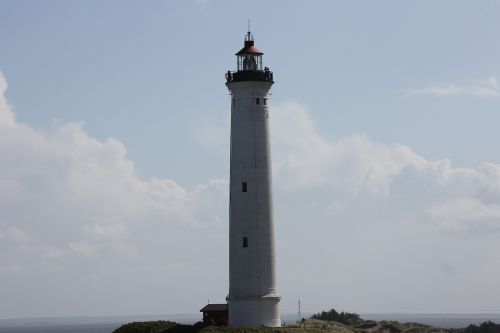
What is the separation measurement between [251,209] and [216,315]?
28.3 ft

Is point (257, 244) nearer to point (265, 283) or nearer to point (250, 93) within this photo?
point (265, 283)

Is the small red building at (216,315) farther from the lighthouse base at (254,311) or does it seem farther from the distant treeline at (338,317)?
the distant treeline at (338,317)

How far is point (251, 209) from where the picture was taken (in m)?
57.6

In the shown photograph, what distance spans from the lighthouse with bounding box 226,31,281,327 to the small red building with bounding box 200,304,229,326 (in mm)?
2855

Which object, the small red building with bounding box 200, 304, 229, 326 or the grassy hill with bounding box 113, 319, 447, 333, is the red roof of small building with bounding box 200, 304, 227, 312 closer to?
the small red building with bounding box 200, 304, 229, 326

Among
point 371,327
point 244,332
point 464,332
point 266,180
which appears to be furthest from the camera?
point 464,332

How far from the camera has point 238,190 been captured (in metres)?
57.9

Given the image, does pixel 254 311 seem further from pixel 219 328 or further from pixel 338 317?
pixel 338 317

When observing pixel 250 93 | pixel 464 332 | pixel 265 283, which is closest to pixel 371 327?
pixel 464 332

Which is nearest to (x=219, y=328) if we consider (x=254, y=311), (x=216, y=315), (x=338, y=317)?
(x=254, y=311)

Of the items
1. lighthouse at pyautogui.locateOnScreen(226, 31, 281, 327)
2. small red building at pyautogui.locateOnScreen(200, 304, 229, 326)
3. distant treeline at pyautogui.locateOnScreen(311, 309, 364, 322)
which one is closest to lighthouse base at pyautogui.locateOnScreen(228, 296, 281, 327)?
lighthouse at pyautogui.locateOnScreen(226, 31, 281, 327)

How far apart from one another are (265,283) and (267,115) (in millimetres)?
10818

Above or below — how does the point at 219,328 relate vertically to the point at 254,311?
below

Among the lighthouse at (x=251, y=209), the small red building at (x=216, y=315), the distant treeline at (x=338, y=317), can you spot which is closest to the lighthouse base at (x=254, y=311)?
the lighthouse at (x=251, y=209)
